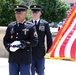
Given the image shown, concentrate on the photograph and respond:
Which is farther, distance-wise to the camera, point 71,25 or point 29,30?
point 29,30

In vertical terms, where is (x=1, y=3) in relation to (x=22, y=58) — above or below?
above

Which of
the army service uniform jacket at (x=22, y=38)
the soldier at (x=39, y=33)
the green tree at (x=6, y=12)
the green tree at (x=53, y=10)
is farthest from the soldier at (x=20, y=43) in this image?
the green tree at (x=53, y=10)

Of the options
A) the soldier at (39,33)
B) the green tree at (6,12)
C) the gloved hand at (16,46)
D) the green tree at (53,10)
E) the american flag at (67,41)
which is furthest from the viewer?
the green tree at (53,10)

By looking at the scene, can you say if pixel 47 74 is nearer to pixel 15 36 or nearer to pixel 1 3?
pixel 15 36

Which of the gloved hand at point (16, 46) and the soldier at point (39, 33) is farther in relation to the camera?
the soldier at point (39, 33)

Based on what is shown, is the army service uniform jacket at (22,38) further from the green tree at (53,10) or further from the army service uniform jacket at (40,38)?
the green tree at (53,10)

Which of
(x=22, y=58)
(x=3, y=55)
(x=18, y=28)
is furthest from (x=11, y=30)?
(x=3, y=55)

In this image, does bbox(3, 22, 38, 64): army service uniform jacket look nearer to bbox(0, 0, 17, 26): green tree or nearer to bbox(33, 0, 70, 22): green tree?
bbox(0, 0, 17, 26): green tree

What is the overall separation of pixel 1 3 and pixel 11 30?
10471 millimetres

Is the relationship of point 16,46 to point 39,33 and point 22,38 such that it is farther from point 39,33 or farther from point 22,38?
point 39,33

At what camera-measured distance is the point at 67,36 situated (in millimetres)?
2553

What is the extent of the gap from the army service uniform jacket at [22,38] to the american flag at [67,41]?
1284 mm

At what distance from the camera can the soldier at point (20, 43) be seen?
12.6ft

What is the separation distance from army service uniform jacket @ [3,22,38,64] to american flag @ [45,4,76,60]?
1.28m
